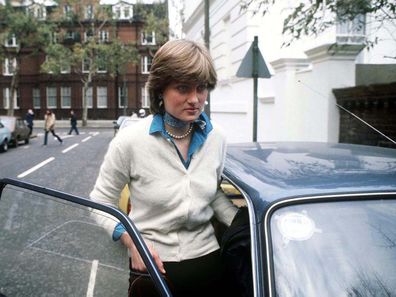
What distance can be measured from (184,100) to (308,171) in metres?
0.73

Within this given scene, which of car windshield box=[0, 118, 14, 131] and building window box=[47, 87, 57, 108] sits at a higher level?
building window box=[47, 87, 57, 108]

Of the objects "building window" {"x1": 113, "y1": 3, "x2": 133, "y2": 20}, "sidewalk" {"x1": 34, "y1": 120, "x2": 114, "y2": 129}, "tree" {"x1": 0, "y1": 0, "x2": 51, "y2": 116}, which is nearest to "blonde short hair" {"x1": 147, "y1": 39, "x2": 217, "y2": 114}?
"tree" {"x1": 0, "y1": 0, "x2": 51, "y2": 116}

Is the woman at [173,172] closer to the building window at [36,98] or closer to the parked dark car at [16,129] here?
the parked dark car at [16,129]

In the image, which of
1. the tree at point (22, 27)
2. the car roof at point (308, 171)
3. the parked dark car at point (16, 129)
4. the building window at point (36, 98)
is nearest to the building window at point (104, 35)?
the tree at point (22, 27)

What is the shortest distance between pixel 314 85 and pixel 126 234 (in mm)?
8541

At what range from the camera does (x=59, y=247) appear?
1.93 meters

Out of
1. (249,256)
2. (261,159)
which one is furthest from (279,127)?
(249,256)

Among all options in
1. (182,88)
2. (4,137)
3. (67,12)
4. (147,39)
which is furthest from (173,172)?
(147,39)

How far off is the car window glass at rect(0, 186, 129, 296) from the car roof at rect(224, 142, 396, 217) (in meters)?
0.63

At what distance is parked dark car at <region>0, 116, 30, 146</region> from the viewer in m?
22.2

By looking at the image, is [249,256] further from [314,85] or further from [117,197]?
[314,85]

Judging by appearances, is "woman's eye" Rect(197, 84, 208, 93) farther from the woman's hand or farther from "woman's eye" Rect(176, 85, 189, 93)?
the woman's hand

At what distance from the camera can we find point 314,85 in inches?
382

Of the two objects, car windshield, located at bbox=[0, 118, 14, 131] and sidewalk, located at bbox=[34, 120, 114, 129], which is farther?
sidewalk, located at bbox=[34, 120, 114, 129]
